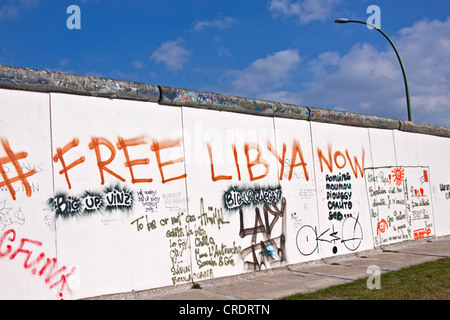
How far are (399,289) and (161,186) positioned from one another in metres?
3.74

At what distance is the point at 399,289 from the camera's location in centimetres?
636

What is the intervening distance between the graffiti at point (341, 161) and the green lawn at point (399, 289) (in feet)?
9.15

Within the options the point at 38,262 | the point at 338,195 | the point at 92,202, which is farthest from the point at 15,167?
the point at 338,195

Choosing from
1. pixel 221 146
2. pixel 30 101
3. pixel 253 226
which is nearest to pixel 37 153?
pixel 30 101

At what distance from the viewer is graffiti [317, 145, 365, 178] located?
9680 millimetres

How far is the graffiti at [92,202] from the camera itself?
577 cm

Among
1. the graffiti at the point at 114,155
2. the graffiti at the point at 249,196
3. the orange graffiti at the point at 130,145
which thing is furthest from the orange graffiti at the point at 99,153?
the graffiti at the point at 249,196

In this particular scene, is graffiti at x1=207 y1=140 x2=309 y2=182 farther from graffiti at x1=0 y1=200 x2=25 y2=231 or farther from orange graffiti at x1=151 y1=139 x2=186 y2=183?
graffiti at x1=0 y1=200 x2=25 y2=231

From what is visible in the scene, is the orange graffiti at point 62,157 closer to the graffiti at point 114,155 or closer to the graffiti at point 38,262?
the graffiti at point 114,155
